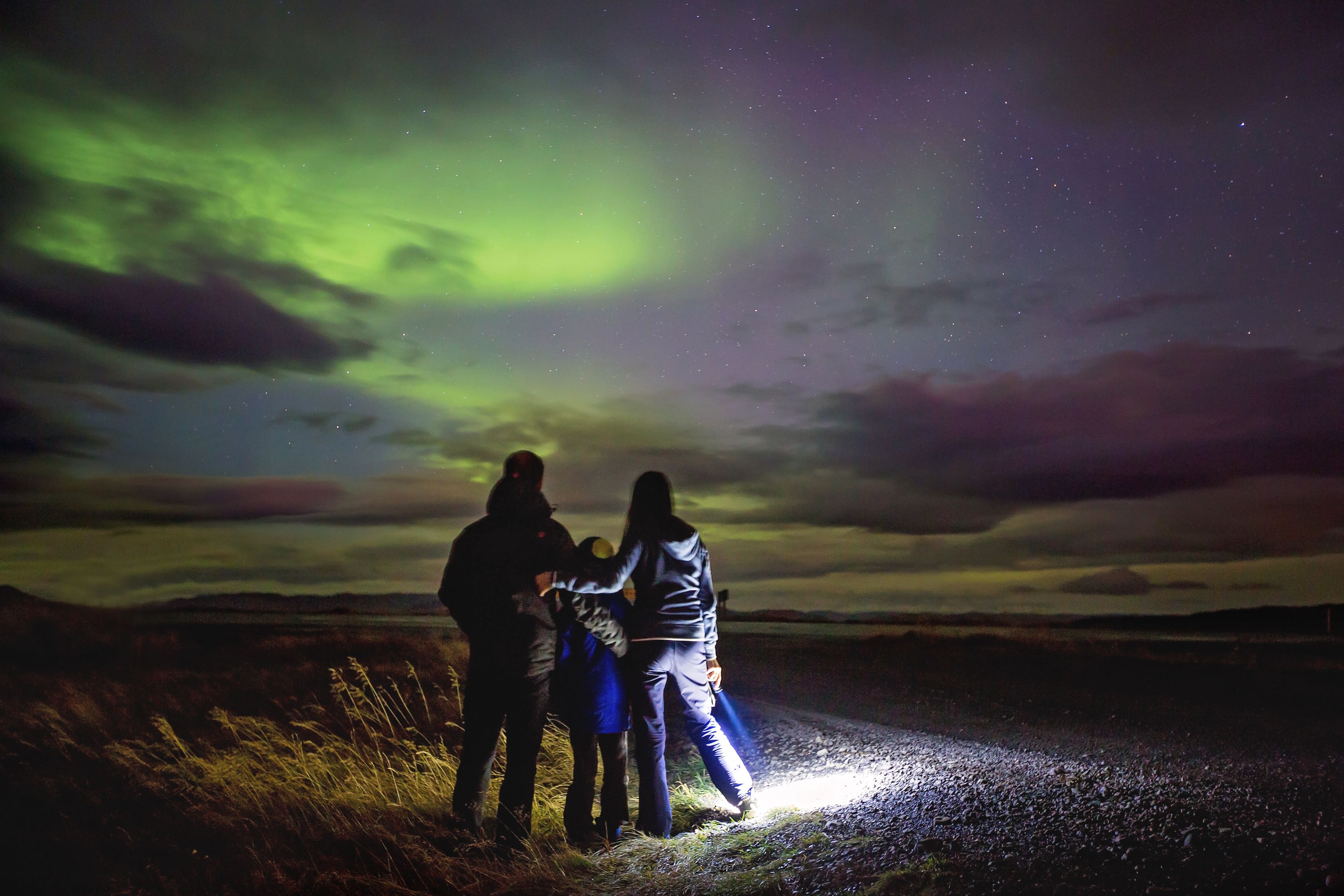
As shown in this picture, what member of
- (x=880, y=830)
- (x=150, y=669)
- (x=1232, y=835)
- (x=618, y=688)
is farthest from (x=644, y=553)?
(x=150, y=669)

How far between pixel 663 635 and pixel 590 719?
2.19 ft

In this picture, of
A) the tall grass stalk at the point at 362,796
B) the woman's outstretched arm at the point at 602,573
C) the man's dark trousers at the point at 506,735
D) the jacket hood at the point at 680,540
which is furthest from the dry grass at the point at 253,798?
the jacket hood at the point at 680,540

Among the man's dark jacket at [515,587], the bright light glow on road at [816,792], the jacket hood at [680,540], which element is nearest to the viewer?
the man's dark jacket at [515,587]

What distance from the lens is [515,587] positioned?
17.4ft

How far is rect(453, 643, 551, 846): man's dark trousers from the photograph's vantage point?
17.4 feet

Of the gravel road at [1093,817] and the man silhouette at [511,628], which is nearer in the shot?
the gravel road at [1093,817]

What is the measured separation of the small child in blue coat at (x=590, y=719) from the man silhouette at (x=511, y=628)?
0.40ft

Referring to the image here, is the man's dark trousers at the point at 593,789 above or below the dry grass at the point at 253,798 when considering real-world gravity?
above

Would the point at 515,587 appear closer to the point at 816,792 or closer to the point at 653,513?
the point at 653,513

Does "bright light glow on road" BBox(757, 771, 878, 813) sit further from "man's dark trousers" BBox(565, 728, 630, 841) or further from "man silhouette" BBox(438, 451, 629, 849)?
"man silhouette" BBox(438, 451, 629, 849)

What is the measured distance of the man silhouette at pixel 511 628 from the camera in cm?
530

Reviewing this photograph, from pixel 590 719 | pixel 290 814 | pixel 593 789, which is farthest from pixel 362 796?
pixel 590 719

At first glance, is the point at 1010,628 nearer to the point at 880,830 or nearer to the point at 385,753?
the point at 385,753

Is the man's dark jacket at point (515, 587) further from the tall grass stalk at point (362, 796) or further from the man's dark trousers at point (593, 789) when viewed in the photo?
the tall grass stalk at point (362, 796)
